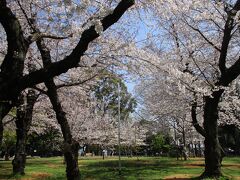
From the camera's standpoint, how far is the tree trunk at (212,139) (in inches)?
696

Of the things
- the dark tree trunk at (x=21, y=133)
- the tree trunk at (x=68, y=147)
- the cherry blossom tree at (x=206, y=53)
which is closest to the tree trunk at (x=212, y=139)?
the cherry blossom tree at (x=206, y=53)

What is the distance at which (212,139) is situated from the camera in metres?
18.2

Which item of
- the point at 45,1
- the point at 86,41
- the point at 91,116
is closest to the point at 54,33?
the point at 45,1

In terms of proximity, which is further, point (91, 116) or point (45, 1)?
point (91, 116)

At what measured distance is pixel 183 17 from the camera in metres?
19.3

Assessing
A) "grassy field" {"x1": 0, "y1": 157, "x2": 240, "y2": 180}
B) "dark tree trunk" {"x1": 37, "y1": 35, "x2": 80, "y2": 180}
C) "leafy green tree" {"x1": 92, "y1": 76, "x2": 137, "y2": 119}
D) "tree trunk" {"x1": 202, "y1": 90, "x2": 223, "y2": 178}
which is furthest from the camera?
"leafy green tree" {"x1": 92, "y1": 76, "x2": 137, "y2": 119}

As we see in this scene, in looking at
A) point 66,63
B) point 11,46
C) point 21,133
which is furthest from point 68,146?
point 21,133

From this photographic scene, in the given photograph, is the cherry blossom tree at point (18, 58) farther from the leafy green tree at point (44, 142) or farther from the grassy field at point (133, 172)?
the leafy green tree at point (44, 142)

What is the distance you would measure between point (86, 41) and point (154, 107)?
19968 mm

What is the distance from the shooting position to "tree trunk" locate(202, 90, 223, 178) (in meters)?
17.7

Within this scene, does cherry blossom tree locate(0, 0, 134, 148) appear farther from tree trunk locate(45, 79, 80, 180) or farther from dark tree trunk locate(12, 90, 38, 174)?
dark tree trunk locate(12, 90, 38, 174)

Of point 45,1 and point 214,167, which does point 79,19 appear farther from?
point 214,167

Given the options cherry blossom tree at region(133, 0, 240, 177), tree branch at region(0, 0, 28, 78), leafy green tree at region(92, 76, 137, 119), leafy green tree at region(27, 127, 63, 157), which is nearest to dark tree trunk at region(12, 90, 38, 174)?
cherry blossom tree at region(133, 0, 240, 177)

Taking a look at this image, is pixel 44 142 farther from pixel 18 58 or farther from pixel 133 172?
pixel 18 58
